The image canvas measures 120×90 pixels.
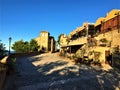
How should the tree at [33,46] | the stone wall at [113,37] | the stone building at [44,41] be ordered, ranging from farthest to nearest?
the stone building at [44,41] → the tree at [33,46] → the stone wall at [113,37]

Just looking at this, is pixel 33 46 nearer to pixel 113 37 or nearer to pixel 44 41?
pixel 44 41

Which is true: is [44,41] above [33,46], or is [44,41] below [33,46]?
above

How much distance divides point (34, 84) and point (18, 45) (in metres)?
58.0

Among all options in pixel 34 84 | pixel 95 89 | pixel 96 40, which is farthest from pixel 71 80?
pixel 96 40

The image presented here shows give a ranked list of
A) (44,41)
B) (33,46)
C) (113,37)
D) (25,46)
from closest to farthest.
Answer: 1. (113,37)
2. (33,46)
3. (44,41)
4. (25,46)

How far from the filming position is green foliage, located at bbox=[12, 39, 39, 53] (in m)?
56.8

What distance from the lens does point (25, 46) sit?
6256 centimetres

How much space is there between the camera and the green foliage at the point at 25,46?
56781 millimetres

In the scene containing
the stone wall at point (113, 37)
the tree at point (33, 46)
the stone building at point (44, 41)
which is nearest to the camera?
the stone wall at point (113, 37)

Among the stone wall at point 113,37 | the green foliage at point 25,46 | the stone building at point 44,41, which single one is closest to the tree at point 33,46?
the green foliage at point 25,46

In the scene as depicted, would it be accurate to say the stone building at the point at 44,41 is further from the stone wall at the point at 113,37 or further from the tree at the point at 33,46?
the stone wall at the point at 113,37

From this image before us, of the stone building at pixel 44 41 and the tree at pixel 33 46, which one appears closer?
the tree at pixel 33 46

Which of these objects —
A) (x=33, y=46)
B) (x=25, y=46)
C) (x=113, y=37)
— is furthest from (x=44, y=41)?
(x=113, y=37)

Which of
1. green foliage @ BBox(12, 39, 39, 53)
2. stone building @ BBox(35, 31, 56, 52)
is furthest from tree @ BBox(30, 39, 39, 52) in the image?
stone building @ BBox(35, 31, 56, 52)
